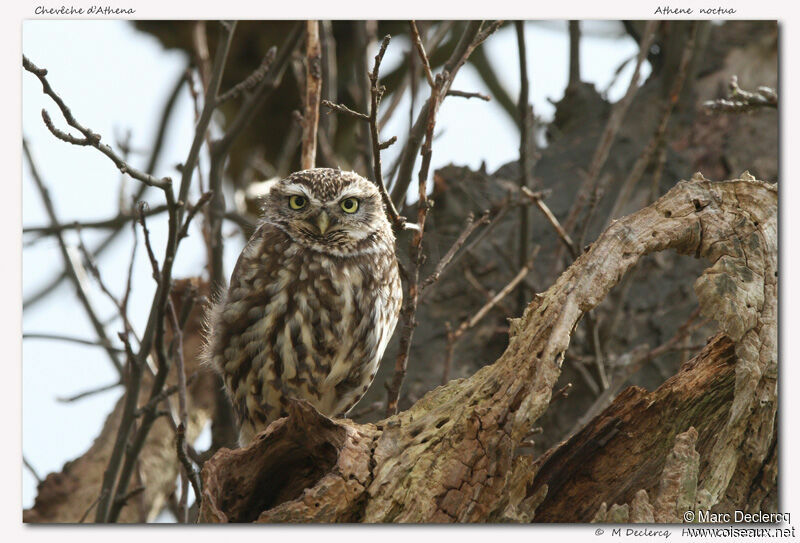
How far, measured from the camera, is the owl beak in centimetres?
313

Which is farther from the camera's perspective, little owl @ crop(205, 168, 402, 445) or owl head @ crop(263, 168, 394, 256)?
owl head @ crop(263, 168, 394, 256)

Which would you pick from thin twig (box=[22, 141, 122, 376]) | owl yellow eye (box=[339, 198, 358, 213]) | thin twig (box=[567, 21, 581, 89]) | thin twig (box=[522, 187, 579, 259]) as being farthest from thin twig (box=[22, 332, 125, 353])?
thin twig (box=[567, 21, 581, 89])

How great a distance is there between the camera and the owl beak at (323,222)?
Result: 10.3 ft

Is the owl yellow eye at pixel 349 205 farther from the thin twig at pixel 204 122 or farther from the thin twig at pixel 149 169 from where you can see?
the thin twig at pixel 149 169

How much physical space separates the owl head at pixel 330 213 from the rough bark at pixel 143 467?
596mm

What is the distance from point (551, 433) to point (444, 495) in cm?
185

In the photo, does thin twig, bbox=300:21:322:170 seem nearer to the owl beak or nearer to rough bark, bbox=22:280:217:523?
the owl beak

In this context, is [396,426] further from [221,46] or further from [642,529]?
[221,46]

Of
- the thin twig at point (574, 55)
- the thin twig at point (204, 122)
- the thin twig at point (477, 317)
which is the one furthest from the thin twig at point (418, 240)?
the thin twig at point (574, 55)

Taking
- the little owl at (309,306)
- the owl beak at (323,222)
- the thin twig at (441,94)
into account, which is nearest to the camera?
the thin twig at (441,94)
